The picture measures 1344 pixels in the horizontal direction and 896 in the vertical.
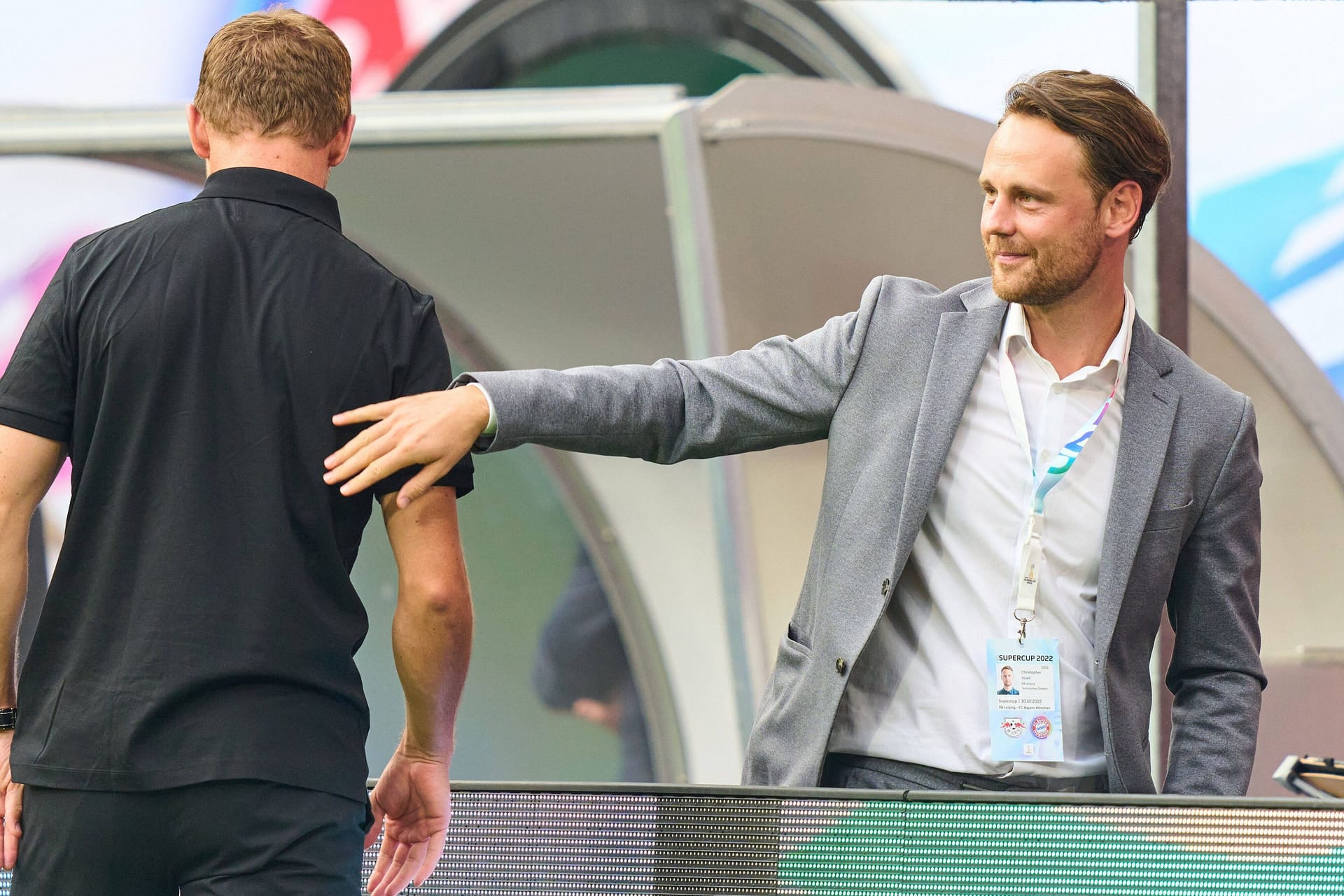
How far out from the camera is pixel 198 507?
120 cm

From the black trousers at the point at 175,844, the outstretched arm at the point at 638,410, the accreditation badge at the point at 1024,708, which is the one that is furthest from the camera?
the accreditation badge at the point at 1024,708

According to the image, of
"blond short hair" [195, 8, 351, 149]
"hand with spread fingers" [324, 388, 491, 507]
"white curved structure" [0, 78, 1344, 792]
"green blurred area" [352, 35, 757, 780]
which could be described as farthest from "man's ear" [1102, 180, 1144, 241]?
"green blurred area" [352, 35, 757, 780]

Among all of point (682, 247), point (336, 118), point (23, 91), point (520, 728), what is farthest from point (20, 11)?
point (336, 118)

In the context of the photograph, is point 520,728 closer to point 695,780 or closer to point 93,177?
point 695,780

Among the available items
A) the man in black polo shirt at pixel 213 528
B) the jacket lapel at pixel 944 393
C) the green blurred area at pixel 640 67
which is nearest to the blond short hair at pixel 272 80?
the man in black polo shirt at pixel 213 528

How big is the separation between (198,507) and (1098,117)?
1.11 meters

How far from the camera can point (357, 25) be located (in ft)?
16.4

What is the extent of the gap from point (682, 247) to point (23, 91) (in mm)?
2175

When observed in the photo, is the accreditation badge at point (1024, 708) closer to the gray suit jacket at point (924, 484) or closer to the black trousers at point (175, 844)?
the gray suit jacket at point (924, 484)

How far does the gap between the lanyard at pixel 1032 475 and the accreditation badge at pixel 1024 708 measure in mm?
37

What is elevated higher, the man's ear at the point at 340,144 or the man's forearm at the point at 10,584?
the man's ear at the point at 340,144

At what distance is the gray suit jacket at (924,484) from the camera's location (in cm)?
157

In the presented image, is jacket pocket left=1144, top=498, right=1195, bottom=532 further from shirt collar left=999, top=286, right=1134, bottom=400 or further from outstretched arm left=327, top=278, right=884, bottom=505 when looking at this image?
outstretched arm left=327, top=278, right=884, bottom=505

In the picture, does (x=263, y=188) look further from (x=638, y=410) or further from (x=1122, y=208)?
(x=1122, y=208)
